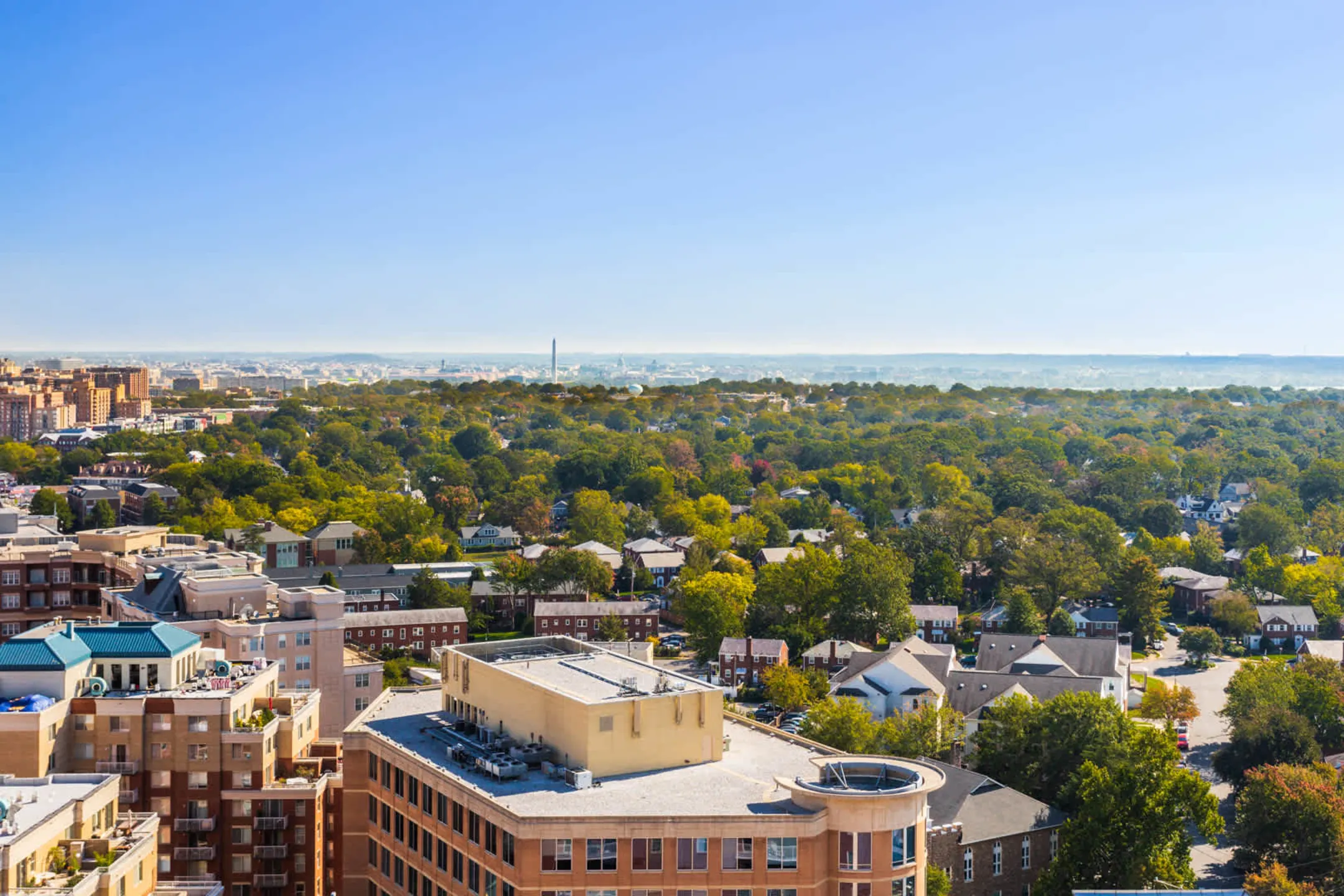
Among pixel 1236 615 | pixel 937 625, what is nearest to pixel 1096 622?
pixel 1236 615

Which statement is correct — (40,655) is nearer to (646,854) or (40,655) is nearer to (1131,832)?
(646,854)

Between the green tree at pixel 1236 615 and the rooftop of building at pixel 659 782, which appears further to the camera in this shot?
the green tree at pixel 1236 615

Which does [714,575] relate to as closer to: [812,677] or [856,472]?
[812,677]

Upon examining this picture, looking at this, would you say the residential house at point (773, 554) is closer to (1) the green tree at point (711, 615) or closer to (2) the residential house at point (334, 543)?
(1) the green tree at point (711, 615)

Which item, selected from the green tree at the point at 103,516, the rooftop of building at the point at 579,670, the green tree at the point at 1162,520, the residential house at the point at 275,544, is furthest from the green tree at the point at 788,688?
the green tree at the point at 103,516

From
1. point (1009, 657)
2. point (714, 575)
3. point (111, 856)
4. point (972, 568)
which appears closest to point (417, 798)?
point (111, 856)

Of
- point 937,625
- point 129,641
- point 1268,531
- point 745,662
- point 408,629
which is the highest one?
point 129,641
